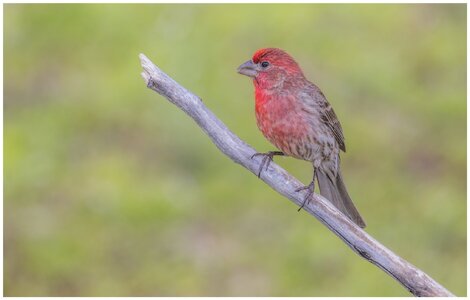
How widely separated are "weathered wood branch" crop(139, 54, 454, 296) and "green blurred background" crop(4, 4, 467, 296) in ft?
9.27

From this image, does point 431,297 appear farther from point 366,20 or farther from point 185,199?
point 366,20

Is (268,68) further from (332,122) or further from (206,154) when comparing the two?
(206,154)

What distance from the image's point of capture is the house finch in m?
4.72

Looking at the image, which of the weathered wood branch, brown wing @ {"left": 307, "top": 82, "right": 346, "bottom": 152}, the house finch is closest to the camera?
the weathered wood branch

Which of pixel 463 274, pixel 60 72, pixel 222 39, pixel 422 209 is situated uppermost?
pixel 222 39

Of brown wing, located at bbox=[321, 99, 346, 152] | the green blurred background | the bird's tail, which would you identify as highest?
the green blurred background

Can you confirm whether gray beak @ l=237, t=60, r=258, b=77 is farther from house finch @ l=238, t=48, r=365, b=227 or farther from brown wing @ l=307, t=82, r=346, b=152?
brown wing @ l=307, t=82, r=346, b=152

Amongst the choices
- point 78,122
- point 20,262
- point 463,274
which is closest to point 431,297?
point 463,274

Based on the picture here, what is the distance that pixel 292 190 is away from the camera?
4.55 metres

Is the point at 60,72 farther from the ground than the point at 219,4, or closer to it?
closer to it

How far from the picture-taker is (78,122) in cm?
839

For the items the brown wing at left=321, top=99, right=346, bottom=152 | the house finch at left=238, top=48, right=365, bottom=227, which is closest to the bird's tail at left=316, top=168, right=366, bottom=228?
the house finch at left=238, top=48, right=365, bottom=227

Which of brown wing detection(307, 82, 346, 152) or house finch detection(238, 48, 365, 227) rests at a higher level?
brown wing detection(307, 82, 346, 152)

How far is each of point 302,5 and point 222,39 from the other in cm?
84
